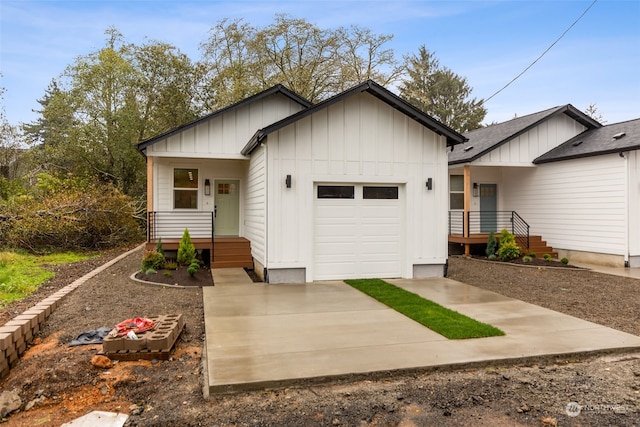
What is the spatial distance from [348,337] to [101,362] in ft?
8.52

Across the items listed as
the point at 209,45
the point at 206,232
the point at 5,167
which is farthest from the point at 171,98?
the point at 206,232

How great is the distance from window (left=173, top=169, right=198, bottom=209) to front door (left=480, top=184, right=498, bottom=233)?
984 cm

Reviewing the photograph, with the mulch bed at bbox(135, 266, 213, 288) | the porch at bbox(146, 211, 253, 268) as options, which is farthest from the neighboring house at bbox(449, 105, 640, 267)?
the mulch bed at bbox(135, 266, 213, 288)

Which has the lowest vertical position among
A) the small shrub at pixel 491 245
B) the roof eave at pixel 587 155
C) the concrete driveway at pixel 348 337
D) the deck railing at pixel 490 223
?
the concrete driveway at pixel 348 337

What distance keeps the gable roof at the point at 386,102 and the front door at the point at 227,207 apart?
12.3 feet

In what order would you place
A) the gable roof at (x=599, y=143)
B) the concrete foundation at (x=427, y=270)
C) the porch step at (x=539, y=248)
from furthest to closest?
the porch step at (x=539, y=248)
the gable roof at (x=599, y=143)
the concrete foundation at (x=427, y=270)

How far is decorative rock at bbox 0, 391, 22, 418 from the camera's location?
330 centimetres

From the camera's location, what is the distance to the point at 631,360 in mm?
4430

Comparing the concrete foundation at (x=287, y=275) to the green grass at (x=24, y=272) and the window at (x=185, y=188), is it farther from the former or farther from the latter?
the window at (x=185, y=188)

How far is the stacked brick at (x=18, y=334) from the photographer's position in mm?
4117

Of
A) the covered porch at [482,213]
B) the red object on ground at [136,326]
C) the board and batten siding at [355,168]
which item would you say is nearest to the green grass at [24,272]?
the red object on ground at [136,326]

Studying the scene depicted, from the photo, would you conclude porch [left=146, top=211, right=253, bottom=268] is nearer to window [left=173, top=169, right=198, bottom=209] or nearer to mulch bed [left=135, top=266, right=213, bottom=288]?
window [left=173, top=169, right=198, bottom=209]

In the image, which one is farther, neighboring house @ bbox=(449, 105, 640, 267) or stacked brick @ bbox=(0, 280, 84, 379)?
neighboring house @ bbox=(449, 105, 640, 267)

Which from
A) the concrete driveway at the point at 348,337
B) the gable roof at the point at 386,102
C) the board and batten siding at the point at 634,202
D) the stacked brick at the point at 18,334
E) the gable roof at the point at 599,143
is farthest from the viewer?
the gable roof at the point at 599,143
